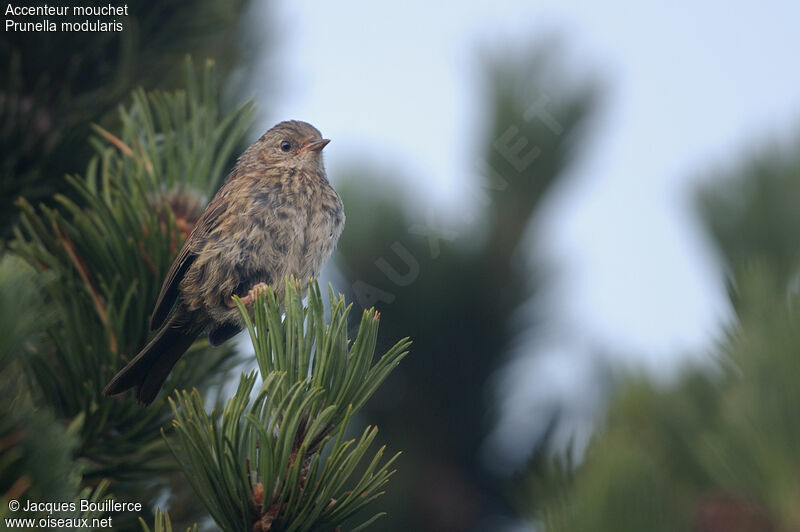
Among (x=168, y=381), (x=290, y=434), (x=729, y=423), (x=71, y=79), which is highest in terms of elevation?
(x=71, y=79)

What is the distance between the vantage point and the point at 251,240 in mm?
2625

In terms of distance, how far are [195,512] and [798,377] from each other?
1.32 m

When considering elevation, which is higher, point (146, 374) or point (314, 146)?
point (314, 146)

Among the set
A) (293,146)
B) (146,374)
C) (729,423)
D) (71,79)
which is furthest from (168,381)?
(293,146)

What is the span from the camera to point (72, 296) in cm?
182

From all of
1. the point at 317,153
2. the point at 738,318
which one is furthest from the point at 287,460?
the point at 317,153

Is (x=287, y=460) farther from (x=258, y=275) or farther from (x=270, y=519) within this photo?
(x=258, y=275)

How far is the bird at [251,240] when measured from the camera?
7.74ft

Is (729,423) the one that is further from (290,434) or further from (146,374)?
(146,374)

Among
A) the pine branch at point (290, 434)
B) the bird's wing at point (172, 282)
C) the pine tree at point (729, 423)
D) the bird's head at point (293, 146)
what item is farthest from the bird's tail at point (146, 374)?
the bird's head at point (293, 146)

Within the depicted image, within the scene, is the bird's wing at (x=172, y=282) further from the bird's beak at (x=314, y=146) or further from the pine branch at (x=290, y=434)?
the bird's beak at (x=314, y=146)

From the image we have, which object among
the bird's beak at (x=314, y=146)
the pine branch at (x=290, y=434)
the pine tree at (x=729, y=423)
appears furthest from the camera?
the bird's beak at (x=314, y=146)

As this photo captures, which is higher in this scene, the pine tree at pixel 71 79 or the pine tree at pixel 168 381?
the pine tree at pixel 71 79

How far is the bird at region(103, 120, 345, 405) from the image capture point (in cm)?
236
